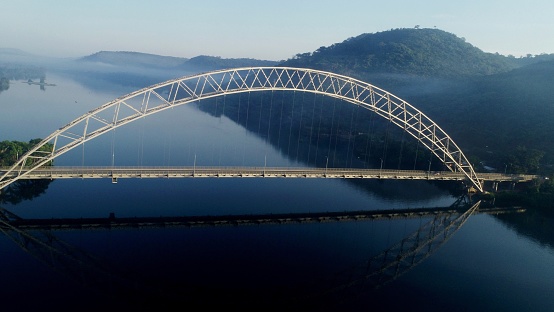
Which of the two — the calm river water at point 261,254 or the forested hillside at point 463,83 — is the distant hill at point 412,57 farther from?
the calm river water at point 261,254

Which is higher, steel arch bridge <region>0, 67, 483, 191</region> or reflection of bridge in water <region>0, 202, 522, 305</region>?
steel arch bridge <region>0, 67, 483, 191</region>

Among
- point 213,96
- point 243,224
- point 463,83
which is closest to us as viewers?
point 213,96

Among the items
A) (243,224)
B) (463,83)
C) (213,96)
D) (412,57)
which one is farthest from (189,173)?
(412,57)

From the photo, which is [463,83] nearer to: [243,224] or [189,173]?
[243,224]

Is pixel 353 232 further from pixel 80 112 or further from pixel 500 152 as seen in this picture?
pixel 80 112

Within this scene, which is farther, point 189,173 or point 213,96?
point 189,173

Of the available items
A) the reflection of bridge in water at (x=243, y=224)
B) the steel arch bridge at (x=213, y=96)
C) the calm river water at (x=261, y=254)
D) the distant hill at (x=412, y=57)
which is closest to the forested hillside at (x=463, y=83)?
the distant hill at (x=412, y=57)

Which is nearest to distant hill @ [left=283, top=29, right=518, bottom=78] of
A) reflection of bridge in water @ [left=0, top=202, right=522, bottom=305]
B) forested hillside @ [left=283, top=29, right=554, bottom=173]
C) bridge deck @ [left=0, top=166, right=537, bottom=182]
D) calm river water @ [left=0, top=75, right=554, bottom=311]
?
forested hillside @ [left=283, top=29, right=554, bottom=173]

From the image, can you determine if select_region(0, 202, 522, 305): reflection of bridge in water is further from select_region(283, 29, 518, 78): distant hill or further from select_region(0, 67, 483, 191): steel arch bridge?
select_region(283, 29, 518, 78): distant hill

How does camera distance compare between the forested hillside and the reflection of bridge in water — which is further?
the forested hillside
